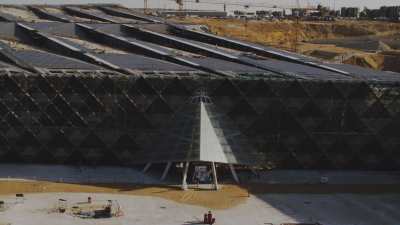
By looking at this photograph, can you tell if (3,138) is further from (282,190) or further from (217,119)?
(282,190)

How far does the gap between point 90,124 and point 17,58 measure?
995 cm

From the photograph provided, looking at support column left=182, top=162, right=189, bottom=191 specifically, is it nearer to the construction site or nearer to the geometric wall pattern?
the construction site

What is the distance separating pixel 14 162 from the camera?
6488cm

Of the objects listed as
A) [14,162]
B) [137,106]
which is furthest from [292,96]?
[14,162]

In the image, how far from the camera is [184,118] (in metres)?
64.0

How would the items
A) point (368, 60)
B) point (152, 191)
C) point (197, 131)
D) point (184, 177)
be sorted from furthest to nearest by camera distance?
point (368, 60) < point (197, 131) < point (184, 177) < point (152, 191)

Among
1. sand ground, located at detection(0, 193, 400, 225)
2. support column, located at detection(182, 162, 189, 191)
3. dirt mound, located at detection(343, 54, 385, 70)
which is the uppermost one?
dirt mound, located at detection(343, 54, 385, 70)

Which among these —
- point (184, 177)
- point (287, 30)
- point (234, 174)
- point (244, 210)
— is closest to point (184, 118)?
point (184, 177)

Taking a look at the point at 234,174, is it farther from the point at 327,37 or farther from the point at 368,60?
the point at 327,37

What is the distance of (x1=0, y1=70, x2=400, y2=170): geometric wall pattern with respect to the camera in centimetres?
6350

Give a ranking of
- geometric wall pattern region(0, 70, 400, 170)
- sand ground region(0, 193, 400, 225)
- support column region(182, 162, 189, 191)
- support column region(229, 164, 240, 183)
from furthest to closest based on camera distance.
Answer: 1. geometric wall pattern region(0, 70, 400, 170)
2. support column region(229, 164, 240, 183)
3. support column region(182, 162, 189, 191)
4. sand ground region(0, 193, 400, 225)

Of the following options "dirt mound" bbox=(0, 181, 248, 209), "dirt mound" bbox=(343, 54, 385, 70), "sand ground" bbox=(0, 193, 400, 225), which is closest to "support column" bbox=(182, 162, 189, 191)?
"dirt mound" bbox=(0, 181, 248, 209)

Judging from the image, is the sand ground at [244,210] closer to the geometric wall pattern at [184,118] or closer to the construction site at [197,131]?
A: the construction site at [197,131]

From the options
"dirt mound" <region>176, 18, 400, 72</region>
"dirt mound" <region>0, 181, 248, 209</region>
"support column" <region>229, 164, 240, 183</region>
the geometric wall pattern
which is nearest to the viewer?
"dirt mound" <region>0, 181, 248, 209</region>
